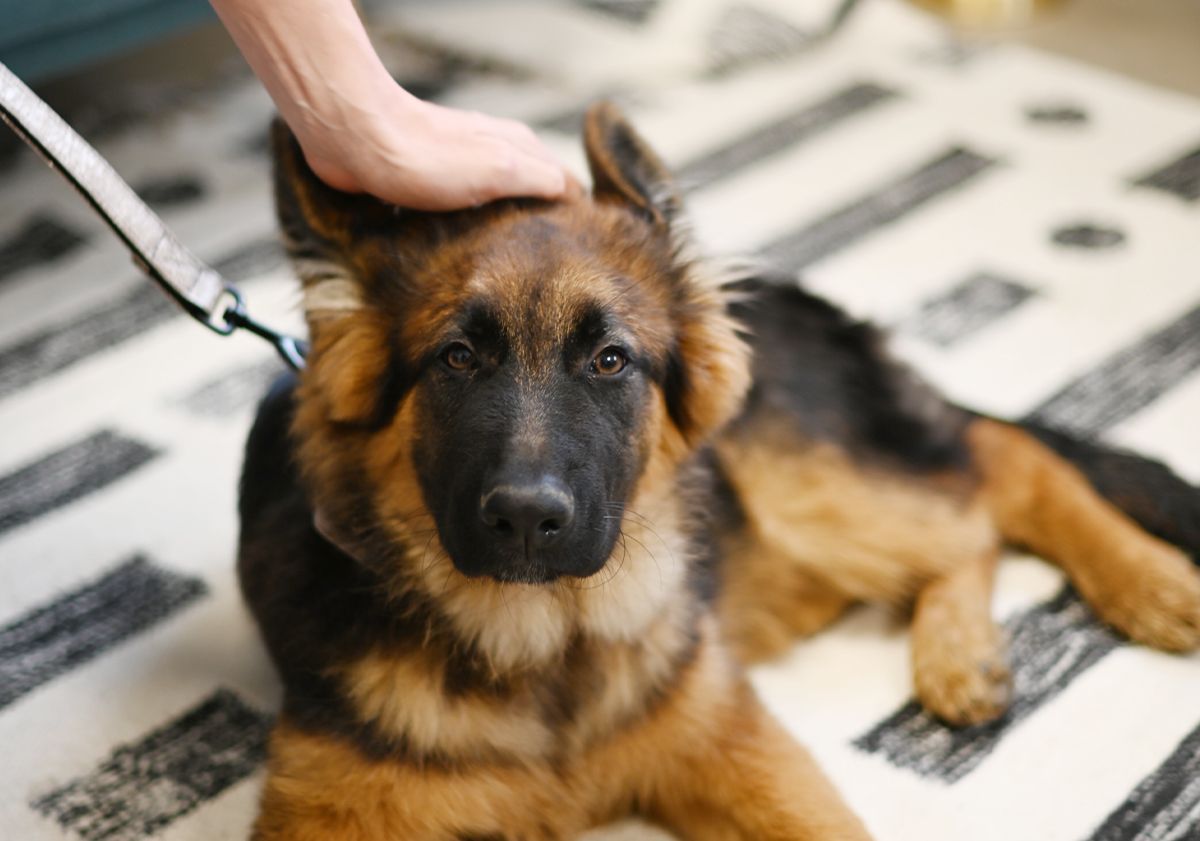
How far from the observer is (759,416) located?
3076 millimetres

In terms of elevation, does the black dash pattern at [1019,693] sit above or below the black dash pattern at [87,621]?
below

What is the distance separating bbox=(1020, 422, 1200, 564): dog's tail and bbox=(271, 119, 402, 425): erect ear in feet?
5.67

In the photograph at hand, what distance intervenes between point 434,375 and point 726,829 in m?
1.04

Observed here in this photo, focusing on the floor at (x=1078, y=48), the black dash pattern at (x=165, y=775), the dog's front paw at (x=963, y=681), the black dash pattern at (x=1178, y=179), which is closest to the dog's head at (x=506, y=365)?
the black dash pattern at (x=165, y=775)

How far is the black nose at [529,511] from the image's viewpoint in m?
2.10

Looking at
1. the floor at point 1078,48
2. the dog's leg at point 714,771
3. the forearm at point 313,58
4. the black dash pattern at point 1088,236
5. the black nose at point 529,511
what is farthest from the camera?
the floor at point 1078,48

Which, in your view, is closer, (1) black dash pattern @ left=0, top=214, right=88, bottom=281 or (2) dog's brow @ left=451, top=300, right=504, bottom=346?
(2) dog's brow @ left=451, top=300, right=504, bottom=346

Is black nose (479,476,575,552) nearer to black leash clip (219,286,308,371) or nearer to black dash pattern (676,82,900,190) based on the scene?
black leash clip (219,286,308,371)

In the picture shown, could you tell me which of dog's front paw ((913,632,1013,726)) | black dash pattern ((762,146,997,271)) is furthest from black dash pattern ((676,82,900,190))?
dog's front paw ((913,632,1013,726))

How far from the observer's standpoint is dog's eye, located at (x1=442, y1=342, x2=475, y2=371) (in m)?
2.31

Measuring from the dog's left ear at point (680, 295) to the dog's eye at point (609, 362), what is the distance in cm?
15

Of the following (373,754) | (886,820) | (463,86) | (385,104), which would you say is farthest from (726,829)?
(463,86)

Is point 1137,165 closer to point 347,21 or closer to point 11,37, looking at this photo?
point 347,21

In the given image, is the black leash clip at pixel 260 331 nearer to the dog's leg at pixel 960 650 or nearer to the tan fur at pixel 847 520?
the tan fur at pixel 847 520
